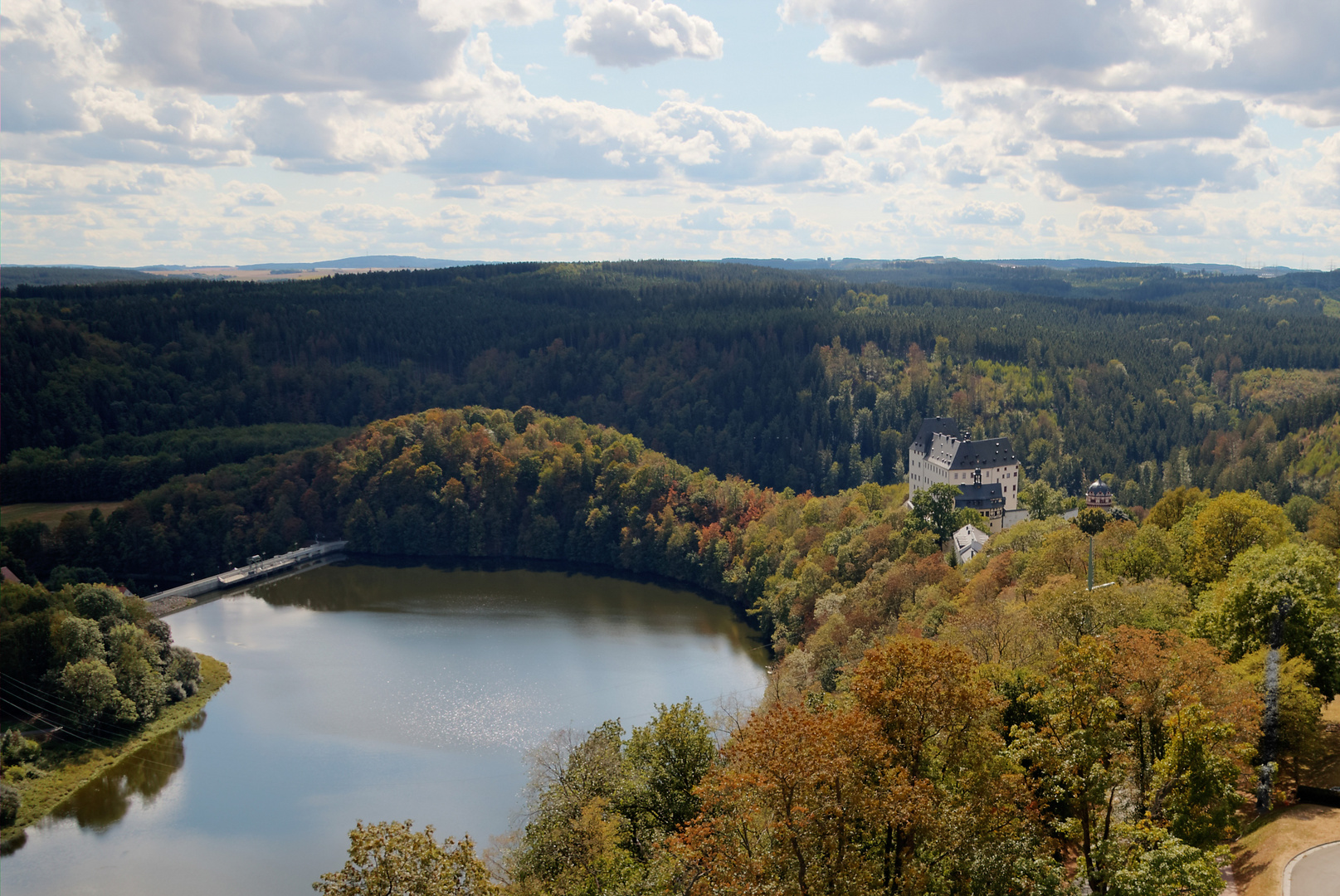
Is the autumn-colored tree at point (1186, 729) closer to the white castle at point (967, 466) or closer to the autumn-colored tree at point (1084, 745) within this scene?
the autumn-colored tree at point (1084, 745)

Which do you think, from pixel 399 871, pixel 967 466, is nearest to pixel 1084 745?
pixel 399 871

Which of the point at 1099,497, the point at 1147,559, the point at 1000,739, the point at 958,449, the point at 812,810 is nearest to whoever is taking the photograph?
the point at 812,810

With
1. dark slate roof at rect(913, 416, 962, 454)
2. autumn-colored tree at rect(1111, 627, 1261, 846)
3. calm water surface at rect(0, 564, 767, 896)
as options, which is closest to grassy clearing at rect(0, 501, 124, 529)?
calm water surface at rect(0, 564, 767, 896)

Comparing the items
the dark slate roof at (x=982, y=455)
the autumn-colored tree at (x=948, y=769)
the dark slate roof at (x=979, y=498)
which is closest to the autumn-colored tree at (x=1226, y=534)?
the autumn-colored tree at (x=948, y=769)

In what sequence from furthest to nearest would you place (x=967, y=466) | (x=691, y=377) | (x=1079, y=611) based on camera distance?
(x=691, y=377)
(x=967, y=466)
(x=1079, y=611)

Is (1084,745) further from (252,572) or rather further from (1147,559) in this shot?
(252,572)

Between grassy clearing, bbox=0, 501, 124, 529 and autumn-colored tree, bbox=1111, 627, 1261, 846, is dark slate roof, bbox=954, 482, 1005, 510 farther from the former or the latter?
grassy clearing, bbox=0, 501, 124, 529

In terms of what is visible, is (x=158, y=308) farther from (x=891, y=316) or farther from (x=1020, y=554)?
(x=1020, y=554)

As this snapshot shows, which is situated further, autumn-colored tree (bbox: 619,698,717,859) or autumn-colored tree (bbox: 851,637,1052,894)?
autumn-colored tree (bbox: 619,698,717,859)
